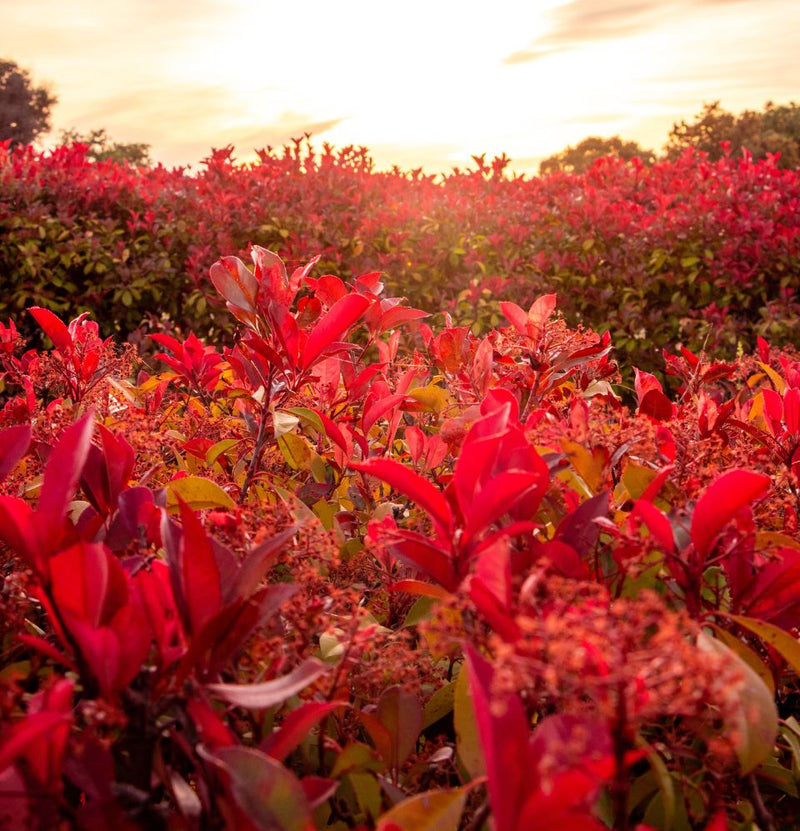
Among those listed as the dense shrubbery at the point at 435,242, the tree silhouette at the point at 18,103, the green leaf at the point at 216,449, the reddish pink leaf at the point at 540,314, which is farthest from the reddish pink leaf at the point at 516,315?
the tree silhouette at the point at 18,103

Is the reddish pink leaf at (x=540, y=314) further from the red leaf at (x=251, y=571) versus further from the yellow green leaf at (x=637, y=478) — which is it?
the red leaf at (x=251, y=571)

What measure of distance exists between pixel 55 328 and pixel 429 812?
5.80 feet

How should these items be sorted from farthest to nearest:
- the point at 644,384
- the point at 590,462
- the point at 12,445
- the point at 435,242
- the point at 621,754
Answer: the point at 435,242 → the point at 644,384 → the point at 590,462 → the point at 12,445 → the point at 621,754

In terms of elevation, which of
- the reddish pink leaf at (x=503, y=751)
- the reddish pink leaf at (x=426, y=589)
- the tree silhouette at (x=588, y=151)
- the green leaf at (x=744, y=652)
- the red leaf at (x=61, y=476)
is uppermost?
the tree silhouette at (x=588, y=151)

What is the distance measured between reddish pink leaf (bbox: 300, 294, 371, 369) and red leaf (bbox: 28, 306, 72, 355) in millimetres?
808

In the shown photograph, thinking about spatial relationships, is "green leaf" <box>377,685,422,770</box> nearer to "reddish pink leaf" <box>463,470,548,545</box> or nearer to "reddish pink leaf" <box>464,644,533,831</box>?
"reddish pink leaf" <box>463,470,548,545</box>

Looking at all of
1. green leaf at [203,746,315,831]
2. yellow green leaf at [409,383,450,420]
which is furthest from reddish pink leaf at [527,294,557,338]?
green leaf at [203,746,315,831]

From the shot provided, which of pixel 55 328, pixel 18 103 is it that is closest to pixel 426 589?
pixel 55 328

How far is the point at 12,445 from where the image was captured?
4.32 ft

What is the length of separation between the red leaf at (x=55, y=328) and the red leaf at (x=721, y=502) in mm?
1683

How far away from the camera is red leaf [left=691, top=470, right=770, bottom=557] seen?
1093 millimetres

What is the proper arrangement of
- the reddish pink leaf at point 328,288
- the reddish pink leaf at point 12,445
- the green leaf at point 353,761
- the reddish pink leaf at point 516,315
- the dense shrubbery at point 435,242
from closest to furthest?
the green leaf at point 353,761, the reddish pink leaf at point 12,445, the reddish pink leaf at point 516,315, the reddish pink leaf at point 328,288, the dense shrubbery at point 435,242

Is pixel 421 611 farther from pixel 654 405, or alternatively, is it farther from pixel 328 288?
pixel 328 288

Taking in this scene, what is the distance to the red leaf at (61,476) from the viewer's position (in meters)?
1.08
